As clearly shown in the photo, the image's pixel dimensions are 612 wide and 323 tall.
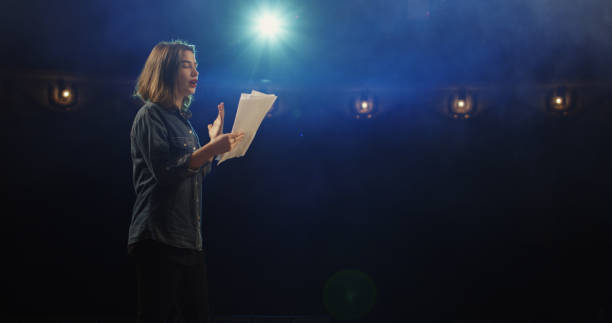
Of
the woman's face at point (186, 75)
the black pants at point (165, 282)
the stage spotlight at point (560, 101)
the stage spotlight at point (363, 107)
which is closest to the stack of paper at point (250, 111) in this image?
the woman's face at point (186, 75)

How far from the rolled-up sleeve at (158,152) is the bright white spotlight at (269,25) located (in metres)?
2.13

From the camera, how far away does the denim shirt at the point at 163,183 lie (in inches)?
38.7

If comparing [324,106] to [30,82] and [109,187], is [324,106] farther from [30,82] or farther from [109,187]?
[30,82]

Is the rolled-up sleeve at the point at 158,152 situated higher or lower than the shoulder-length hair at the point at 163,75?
lower

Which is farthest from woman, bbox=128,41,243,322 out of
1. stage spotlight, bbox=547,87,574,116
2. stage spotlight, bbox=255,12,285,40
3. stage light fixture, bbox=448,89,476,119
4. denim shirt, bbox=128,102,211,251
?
stage spotlight, bbox=547,87,574,116

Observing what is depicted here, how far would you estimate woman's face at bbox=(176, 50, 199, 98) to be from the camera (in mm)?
1109

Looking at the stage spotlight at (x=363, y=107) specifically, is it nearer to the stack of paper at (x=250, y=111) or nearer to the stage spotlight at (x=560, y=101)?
the stage spotlight at (x=560, y=101)

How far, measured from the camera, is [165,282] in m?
0.97

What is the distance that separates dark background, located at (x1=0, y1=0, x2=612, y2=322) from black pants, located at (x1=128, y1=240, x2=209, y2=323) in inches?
91.8

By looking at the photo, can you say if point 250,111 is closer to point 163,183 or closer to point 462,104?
point 163,183

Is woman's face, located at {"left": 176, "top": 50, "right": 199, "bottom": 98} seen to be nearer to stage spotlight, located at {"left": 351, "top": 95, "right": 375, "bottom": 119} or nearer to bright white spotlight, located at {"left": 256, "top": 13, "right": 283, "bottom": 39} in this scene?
bright white spotlight, located at {"left": 256, "top": 13, "right": 283, "bottom": 39}

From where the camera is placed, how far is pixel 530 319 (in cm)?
345

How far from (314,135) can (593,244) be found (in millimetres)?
2655

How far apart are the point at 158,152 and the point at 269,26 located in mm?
2278
